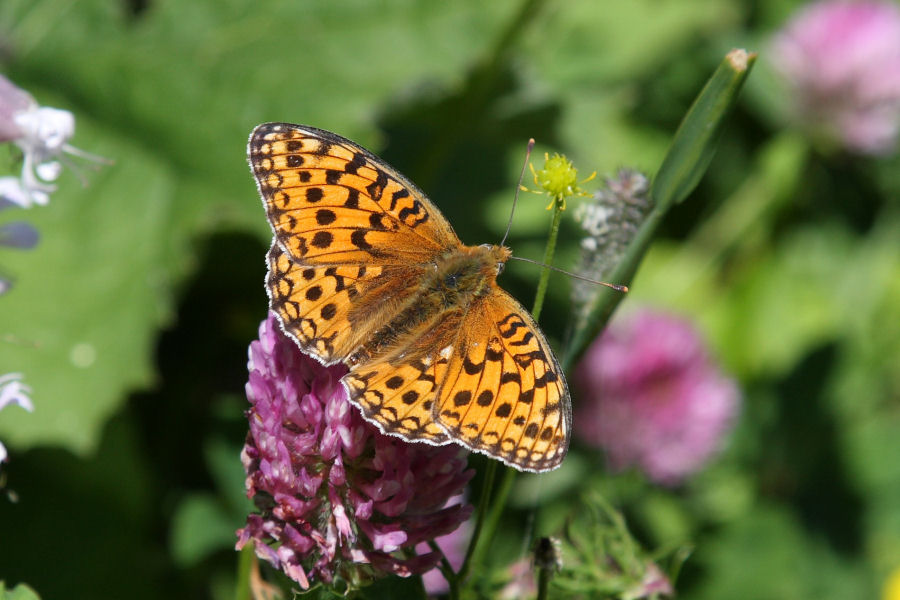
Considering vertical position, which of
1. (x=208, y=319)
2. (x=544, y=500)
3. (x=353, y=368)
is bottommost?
(x=544, y=500)

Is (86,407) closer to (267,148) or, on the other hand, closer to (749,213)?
(267,148)

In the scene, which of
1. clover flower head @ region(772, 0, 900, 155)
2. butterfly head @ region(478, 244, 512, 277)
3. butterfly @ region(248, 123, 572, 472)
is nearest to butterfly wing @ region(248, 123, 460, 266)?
butterfly @ region(248, 123, 572, 472)

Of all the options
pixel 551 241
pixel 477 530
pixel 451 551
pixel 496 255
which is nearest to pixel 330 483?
pixel 477 530

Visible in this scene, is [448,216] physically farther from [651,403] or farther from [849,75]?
[849,75]

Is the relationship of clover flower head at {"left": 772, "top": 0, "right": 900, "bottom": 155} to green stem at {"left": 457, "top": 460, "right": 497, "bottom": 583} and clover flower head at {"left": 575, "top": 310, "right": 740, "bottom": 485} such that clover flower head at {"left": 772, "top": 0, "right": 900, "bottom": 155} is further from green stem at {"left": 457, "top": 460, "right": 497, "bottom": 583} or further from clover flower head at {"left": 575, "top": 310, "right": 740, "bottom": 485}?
green stem at {"left": 457, "top": 460, "right": 497, "bottom": 583}

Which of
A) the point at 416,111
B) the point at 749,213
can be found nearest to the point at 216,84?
the point at 416,111

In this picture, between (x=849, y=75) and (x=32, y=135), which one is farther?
(x=849, y=75)
